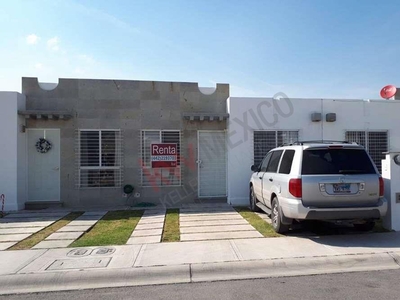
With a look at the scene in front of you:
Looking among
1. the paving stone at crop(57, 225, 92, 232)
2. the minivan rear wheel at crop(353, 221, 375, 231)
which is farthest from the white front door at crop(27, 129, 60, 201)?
the minivan rear wheel at crop(353, 221, 375, 231)

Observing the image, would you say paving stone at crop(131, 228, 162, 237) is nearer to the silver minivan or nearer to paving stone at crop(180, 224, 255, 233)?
paving stone at crop(180, 224, 255, 233)

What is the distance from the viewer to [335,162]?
221 inches

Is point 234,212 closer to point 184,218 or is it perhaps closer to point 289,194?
point 184,218

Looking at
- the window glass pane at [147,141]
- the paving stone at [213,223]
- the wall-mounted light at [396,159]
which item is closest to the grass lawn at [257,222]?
the paving stone at [213,223]

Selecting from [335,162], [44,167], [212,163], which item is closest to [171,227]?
[212,163]

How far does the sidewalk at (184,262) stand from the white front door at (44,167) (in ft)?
16.0

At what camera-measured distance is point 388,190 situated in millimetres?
6316

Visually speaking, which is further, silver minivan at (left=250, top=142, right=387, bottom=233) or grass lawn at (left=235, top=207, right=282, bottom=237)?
grass lawn at (left=235, top=207, right=282, bottom=237)

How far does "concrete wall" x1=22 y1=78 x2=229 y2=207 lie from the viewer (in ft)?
31.9

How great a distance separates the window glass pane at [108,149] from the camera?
9.92m

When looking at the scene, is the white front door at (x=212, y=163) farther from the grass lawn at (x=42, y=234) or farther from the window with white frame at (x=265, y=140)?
the grass lawn at (x=42, y=234)

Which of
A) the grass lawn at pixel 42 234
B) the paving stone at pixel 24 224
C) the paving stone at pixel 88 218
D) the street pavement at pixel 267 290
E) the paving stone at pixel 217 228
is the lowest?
the street pavement at pixel 267 290

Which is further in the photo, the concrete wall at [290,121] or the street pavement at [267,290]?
the concrete wall at [290,121]

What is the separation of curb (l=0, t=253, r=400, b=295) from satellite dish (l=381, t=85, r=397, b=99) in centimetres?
903
